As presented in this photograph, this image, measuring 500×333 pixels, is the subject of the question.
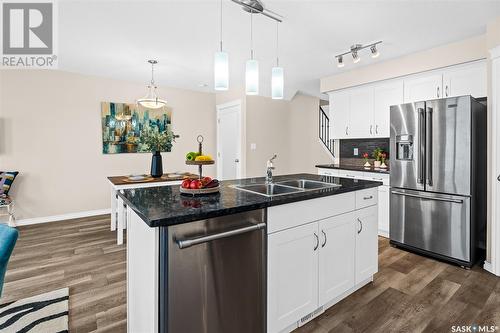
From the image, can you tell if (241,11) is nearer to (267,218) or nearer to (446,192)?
(267,218)

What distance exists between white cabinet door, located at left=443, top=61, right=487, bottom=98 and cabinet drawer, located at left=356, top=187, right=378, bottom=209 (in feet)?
6.44

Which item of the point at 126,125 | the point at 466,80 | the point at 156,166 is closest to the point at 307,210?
the point at 156,166

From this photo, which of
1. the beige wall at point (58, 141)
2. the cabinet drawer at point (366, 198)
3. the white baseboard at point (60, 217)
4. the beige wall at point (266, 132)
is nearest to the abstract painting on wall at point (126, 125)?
the beige wall at point (58, 141)

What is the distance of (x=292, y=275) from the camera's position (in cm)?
179

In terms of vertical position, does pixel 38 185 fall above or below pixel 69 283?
above

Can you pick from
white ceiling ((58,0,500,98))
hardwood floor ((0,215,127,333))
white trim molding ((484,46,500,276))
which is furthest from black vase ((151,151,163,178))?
white trim molding ((484,46,500,276))

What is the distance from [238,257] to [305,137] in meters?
4.88

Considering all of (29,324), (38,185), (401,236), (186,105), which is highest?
(186,105)

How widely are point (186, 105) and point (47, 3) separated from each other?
3.41 meters

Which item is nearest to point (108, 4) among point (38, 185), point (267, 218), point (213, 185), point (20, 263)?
point (213, 185)

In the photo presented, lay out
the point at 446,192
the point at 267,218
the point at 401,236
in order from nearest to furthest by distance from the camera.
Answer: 1. the point at 267,218
2. the point at 446,192
3. the point at 401,236

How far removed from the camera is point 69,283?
8.21ft

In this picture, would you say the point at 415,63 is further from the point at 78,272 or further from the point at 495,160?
the point at 78,272

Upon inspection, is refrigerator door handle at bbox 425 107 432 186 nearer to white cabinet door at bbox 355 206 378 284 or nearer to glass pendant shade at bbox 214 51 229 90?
white cabinet door at bbox 355 206 378 284
